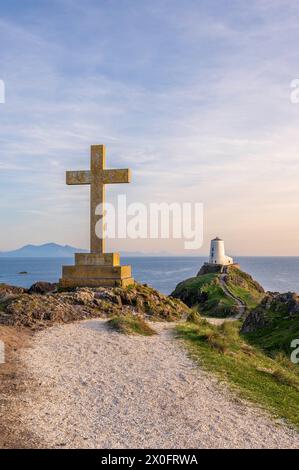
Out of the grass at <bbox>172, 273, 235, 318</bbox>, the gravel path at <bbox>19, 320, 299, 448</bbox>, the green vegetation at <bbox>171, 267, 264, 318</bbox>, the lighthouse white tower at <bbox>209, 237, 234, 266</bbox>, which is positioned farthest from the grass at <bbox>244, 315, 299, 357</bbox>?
the lighthouse white tower at <bbox>209, 237, 234, 266</bbox>

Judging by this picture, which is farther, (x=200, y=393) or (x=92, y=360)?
(x=92, y=360)

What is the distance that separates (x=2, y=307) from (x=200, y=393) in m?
8.64

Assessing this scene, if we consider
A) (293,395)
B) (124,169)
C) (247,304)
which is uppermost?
(124,169)

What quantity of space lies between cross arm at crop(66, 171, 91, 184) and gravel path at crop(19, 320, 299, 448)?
9404 millimetres

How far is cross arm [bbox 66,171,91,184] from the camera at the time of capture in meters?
19.0

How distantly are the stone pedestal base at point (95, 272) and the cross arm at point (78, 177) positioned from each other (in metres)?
3.22

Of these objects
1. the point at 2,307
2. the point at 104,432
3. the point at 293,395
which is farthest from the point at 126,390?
the point at 2,307

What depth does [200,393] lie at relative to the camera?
8172mm

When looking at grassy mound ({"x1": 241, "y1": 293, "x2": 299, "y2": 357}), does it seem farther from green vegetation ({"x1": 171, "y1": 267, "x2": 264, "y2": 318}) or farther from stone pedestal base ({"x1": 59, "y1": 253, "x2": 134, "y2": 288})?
green vegetation ({"x1": 171, "y1": 267, "x2": 264, "y2": 318})

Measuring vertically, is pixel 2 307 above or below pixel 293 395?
above

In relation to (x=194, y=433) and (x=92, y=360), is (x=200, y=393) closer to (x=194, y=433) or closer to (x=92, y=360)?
(x=194, y=433)

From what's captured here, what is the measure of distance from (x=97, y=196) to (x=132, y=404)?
12.3 meters
